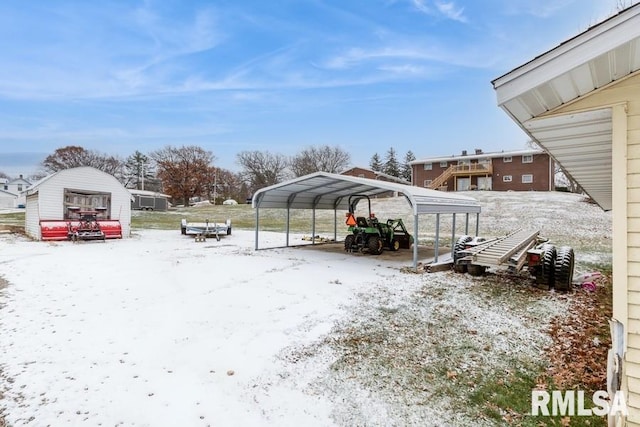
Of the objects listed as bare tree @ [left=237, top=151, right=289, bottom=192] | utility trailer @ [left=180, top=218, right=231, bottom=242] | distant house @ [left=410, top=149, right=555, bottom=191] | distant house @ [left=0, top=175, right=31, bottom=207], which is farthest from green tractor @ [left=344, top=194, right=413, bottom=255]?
distant house @ [left=0, top=175, right=31, bottom=207]

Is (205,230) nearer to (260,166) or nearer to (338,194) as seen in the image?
(338,194)

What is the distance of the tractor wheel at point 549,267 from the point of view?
679 centimetres

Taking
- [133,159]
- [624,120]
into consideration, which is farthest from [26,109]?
[624,120]

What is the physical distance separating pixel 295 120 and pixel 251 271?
4969cm

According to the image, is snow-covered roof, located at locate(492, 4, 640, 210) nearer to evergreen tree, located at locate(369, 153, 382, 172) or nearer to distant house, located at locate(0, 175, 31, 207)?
evergreen tree, located at locate(369, 153, 382, 172)

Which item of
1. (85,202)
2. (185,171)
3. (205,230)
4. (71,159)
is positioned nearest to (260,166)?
(185,171)

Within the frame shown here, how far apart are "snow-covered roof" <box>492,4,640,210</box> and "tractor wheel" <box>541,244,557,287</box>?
4402 millimetres

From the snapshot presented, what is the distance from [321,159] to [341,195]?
38432mm

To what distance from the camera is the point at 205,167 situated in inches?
1791

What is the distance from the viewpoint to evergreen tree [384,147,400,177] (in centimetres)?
5568

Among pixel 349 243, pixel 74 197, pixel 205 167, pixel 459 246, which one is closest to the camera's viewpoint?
pixel 459 246

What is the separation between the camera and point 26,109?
40125 mm

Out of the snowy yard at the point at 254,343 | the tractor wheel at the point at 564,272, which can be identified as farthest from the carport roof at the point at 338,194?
the tractor wheel at the point at 564,272

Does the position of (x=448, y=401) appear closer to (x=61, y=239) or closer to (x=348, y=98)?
(x=61, y=239)
